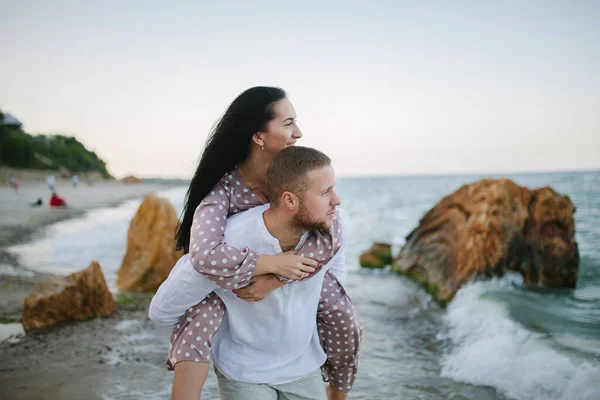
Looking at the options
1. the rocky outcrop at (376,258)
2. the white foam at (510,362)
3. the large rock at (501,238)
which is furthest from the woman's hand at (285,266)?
the rocky outcrop at (376,258)

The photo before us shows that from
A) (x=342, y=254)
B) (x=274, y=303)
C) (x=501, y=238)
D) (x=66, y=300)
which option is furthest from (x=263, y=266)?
(x=501, y=238)

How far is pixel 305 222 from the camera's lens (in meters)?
2.38

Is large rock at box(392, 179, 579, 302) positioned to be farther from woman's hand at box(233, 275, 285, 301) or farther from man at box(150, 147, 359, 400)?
woman's hand at box(233, 275, 285, 301)

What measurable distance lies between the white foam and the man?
2.66m

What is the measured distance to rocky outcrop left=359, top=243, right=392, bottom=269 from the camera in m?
11.1

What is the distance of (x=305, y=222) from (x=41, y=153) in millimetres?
58900

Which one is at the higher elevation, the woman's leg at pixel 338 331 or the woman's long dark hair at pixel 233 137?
the woman's long dark hair at pixel 233 137

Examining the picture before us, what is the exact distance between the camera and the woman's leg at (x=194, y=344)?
2.41 meters

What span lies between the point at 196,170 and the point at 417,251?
7.45 m

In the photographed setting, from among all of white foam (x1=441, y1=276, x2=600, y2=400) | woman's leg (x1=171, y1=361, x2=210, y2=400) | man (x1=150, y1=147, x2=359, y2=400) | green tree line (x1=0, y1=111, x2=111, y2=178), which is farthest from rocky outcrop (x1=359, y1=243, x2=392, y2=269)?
green tree line (x1=0, y1=111, x2=111, y2=178)

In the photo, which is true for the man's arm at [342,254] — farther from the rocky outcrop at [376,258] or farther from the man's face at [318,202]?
the rocky outcrop at [376,258]

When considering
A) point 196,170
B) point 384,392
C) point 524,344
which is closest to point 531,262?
point 524,344

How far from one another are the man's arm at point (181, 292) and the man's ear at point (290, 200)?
20.8 inches

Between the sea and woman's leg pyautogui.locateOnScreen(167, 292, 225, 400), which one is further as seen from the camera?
the sea
